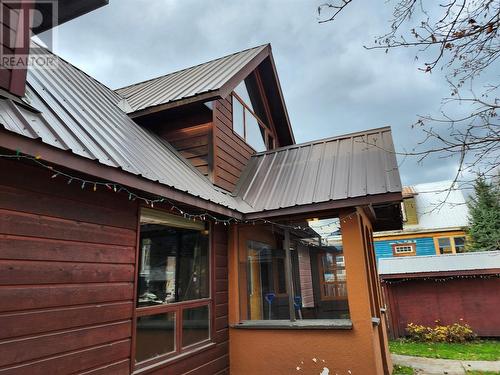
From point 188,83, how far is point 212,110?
996 mm

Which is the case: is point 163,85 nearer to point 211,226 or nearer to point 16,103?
point 211,226

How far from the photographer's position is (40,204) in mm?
2898

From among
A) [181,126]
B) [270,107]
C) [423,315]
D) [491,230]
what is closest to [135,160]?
[181,126]

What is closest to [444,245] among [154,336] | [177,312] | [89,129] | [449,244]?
[449,244]

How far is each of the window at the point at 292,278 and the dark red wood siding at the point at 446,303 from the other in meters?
6.84

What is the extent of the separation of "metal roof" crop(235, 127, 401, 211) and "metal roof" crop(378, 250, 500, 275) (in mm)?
6292

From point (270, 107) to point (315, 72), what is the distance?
3.77 meters

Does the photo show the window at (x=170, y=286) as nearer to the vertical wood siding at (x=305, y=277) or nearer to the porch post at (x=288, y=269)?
the porch post at (x=288, y=269)

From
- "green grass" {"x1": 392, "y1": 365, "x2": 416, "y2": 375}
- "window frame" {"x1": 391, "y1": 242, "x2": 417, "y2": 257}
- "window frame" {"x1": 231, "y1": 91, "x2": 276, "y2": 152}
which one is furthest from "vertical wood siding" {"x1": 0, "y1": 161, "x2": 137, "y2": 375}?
"window frame" {"x1": 391, "y1": 242, "x2": 417, "y2": 257}

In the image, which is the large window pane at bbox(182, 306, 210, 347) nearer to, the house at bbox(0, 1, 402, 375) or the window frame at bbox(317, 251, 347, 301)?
the house at bbox(0, 1, 402, 375)

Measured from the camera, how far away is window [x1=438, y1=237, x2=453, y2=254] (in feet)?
61.8

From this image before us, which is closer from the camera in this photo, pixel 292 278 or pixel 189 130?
pixel 292 278

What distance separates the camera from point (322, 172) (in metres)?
6.06

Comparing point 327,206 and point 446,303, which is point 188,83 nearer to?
point 327,206
